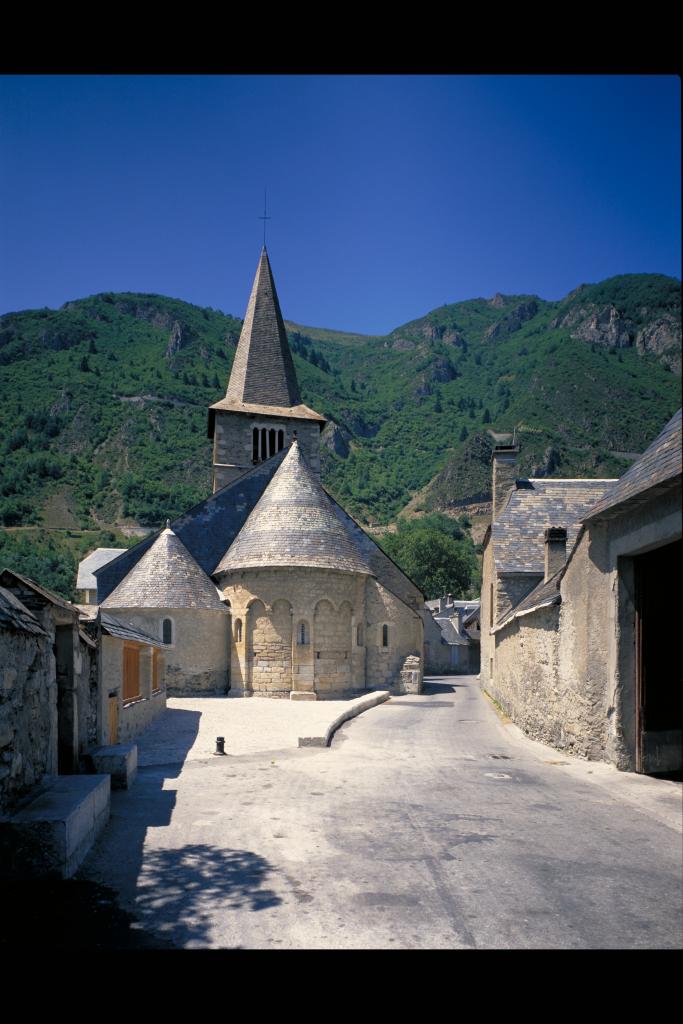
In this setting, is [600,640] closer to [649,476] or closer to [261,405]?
[649,476]

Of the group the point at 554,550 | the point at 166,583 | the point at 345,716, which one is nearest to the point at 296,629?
the point at 166,583

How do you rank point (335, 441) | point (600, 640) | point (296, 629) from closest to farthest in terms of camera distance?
1. point (600, 640)
2. point (296, 629)
3. point (335, 441)

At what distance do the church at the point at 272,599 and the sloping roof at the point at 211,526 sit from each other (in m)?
0.05

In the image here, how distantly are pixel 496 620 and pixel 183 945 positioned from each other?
22.2m

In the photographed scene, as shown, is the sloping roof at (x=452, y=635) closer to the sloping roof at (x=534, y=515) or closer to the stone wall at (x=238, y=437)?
the stone wall at (x=238, y=437)

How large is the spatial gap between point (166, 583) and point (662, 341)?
31.3m

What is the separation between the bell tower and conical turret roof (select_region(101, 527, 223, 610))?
40.3 feet

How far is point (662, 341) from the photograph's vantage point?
4319 cm

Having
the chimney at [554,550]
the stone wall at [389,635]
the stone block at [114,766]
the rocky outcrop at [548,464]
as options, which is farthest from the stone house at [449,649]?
the stone block at [114,766]

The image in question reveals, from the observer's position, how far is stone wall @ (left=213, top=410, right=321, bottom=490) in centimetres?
4366

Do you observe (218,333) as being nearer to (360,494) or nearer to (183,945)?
(360,494)

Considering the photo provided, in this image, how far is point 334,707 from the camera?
25.0m

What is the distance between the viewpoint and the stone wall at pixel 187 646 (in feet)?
96.2
